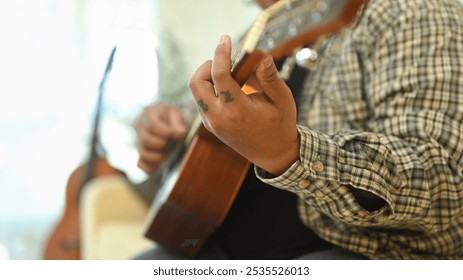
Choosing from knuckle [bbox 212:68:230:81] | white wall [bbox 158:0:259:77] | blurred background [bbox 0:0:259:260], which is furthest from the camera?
blurred background [bbox 0:0:259:260]

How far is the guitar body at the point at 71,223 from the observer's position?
5.35 feet

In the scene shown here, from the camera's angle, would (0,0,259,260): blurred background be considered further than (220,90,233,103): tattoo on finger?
Yes

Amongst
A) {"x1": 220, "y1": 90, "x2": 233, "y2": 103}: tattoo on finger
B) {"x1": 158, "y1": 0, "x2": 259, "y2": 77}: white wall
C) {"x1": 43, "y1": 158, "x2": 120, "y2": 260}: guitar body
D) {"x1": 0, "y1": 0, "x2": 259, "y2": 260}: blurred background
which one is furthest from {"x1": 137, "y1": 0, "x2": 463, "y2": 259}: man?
{"x1": 0, "y1": 0, "x2": 259, "y2": 260}: blurred background

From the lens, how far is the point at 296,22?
0.67 meters

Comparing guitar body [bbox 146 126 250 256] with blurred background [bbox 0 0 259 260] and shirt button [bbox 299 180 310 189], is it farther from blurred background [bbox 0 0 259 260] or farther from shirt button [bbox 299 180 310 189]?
blurred background [bbox 0 0 259 260]

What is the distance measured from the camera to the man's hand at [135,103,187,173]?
2.94 ft

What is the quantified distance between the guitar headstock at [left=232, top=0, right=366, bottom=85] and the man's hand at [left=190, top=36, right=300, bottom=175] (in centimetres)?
12

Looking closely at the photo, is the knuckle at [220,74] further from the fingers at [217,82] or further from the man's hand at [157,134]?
the man's hand at [157,134]

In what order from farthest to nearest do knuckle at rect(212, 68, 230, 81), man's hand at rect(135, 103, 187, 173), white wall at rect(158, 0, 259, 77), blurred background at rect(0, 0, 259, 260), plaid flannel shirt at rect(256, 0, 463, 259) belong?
1. blurred background at rect(0, 0, 259, 260)
2. white wall at rect(158, 0, 259, 77)
3. man's hand at rect(135, 103, 187, 173)
4. plaid flannel shirt at rect(256, 0, 463, 259)
5. knuckle at rect(212, 68, 230, 81)

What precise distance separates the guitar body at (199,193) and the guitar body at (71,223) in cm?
90

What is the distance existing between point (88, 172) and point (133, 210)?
233 mm

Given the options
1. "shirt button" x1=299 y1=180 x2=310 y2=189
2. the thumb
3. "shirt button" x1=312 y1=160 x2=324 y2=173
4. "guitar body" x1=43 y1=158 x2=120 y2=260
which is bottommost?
"guitar body" x1=43 y1=158 x2=120 y2=260

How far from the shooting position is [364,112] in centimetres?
74
